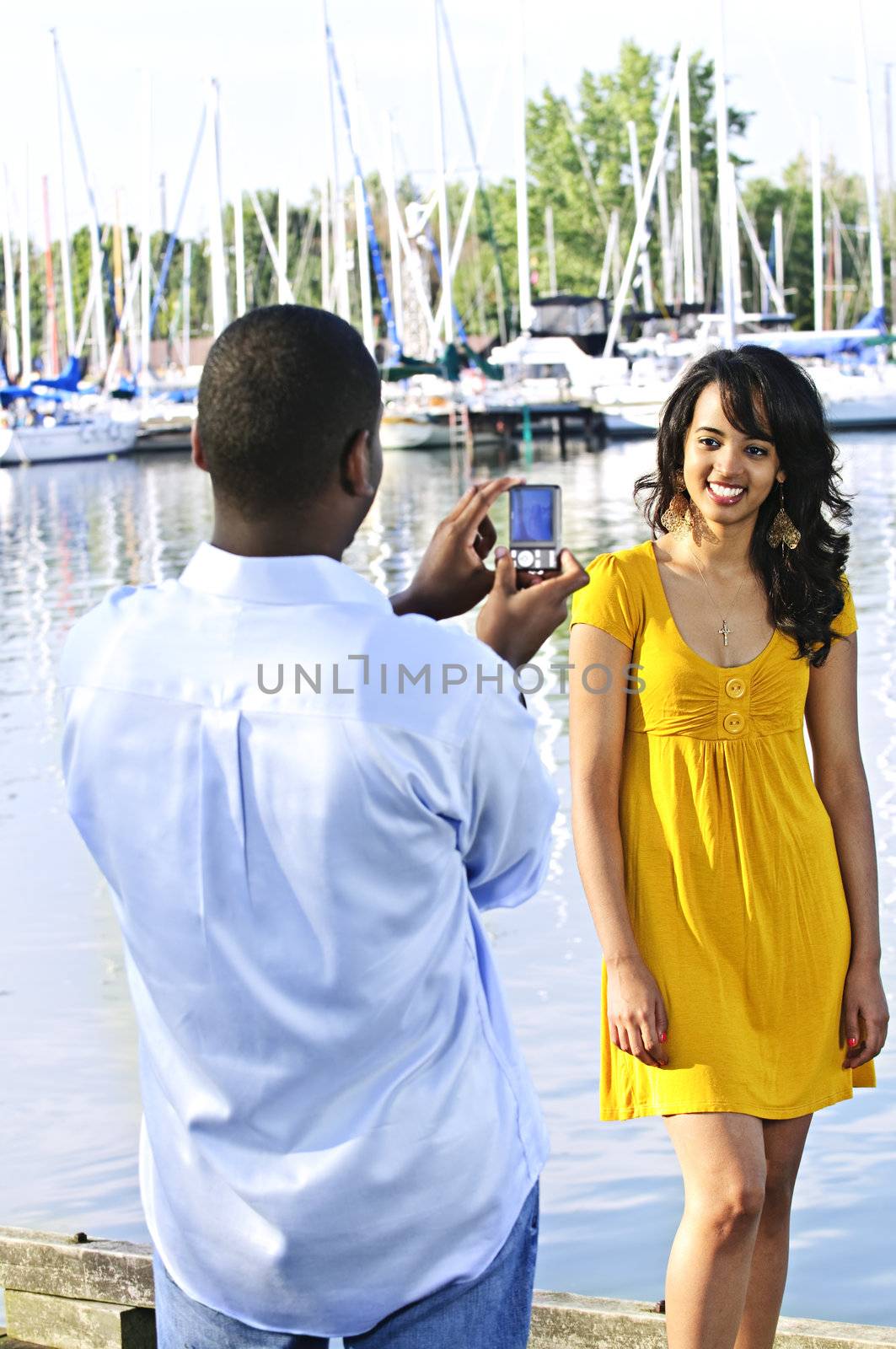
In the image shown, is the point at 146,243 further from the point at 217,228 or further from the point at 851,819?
the point at 851,819

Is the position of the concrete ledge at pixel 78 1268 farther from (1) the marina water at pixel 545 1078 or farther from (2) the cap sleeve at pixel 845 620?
(2) the cap sleeve at pixel 845 620

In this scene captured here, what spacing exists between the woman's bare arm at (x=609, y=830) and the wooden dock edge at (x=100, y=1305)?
0.51m

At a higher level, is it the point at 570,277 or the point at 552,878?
the point at 570,277

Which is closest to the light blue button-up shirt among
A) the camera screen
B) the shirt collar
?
the shirt collar

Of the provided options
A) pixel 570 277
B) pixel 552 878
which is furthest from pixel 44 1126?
pixel 570 277

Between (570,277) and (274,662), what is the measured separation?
74627mm

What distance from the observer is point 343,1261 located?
1638 mm

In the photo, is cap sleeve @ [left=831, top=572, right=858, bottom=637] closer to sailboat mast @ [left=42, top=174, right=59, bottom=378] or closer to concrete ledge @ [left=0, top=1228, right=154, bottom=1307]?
concrete ledge @ [left=0, top=1228, right=154, bottom=1307]

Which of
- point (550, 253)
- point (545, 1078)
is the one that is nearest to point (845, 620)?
point (545, 1078)

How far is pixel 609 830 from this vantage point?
263 centimetres

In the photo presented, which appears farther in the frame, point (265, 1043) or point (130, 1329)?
point (130, 1329)

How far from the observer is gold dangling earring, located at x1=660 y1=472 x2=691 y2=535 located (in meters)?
2.84

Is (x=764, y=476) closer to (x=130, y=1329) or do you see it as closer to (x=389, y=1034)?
(x=389, y=1034)

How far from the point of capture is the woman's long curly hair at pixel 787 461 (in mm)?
2730
